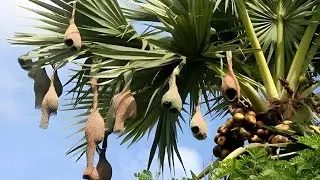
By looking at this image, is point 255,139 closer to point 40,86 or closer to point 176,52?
point 176,52

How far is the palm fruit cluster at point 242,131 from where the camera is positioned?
534 cm

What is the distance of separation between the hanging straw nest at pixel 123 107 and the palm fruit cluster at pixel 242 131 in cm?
75

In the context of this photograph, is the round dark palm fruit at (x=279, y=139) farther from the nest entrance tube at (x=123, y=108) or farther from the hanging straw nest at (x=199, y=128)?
the nest entrance tube at (x=123, y=108)

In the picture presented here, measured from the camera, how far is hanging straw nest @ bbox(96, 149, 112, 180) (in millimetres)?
5148

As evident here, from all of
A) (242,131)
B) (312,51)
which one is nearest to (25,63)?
(242,131)

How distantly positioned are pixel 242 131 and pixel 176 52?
2.45 ft

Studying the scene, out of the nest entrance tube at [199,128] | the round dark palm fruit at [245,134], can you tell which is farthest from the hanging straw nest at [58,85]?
the round dark palm fruit at [245,134]

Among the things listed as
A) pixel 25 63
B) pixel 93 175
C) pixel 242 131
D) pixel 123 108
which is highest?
pixel 25 63

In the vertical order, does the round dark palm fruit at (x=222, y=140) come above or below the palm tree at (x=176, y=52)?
below

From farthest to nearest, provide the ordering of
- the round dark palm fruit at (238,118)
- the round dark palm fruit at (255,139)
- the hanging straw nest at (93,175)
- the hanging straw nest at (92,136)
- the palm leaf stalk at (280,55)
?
the palm leaf stalk at (280,55), the round dark palm fruit at (238,118), the round dark palm fruit at (255,139), the hanging straw nest at (93,175), the hanging straw nest at (92,136)

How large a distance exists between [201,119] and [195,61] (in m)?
0.61

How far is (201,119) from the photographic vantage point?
17.3 ft

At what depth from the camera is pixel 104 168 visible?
522 centimetres

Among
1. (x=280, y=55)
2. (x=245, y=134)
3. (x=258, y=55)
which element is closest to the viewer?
(x=245, y=134)
